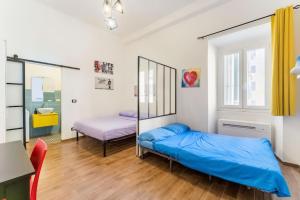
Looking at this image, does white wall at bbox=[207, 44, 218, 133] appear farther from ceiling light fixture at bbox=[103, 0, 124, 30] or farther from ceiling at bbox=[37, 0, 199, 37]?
ceiling light fixture at bbox=[103, 0, 124, 30]

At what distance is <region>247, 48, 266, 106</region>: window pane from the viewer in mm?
3062

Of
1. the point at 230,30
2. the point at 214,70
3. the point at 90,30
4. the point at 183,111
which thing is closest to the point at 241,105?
the point at 214,70

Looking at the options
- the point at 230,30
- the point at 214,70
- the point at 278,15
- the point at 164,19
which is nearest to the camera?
the point at 278,15

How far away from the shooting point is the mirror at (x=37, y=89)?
423 cm

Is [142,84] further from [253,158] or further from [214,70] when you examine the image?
[253,158]

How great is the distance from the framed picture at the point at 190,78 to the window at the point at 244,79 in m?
0.72

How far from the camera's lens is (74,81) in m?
3.94

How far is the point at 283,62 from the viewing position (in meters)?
2.32

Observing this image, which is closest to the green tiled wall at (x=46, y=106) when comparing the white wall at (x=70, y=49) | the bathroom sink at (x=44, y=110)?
the bathroom sink at (x=44, y=110)

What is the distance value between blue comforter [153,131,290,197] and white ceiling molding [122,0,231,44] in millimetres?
2703

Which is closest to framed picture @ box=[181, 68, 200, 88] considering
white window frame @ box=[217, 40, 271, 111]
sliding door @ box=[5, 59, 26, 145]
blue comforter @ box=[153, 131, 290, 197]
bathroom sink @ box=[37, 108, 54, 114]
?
white window frame @ box=[217, 40, 271, 111]

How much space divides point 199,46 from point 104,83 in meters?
3.00

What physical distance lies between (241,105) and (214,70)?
3.33ft

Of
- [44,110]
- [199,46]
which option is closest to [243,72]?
[199,46]
